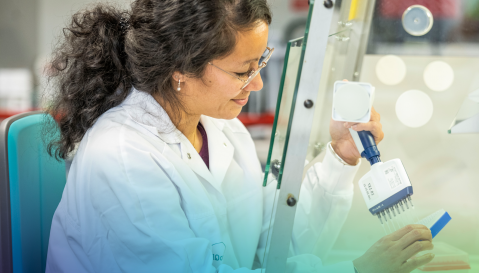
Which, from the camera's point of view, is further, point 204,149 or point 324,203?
point 204,149

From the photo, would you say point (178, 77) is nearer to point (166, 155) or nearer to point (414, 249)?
point (166, 155)

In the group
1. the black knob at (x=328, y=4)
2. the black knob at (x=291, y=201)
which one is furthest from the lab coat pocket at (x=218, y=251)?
the black knob at (x=328, y=4)

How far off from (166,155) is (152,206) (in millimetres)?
166

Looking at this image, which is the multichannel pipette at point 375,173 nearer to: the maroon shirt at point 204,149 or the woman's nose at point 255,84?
the woman's nose at point 255,84

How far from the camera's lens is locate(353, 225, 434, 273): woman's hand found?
64 centimetres

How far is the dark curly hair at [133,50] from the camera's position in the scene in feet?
2.94

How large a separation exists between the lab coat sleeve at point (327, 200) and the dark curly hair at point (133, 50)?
0.41m

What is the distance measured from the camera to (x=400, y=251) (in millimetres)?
644

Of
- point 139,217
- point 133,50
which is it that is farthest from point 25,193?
point 133,50

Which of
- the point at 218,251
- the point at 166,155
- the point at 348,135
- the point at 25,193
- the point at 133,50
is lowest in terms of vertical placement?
the point at 218,251

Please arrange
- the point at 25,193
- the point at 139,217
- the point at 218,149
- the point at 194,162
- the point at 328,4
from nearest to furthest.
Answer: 1. the point at 328,4
2. the point at 139,217
3. the point at 25,193
4. the point at 194,162
5. the point at 218,149

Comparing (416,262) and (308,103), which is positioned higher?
(308,103)

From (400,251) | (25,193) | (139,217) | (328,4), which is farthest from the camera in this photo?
(25,193)

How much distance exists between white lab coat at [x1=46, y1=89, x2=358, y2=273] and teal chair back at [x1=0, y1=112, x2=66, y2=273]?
7 centimetres
